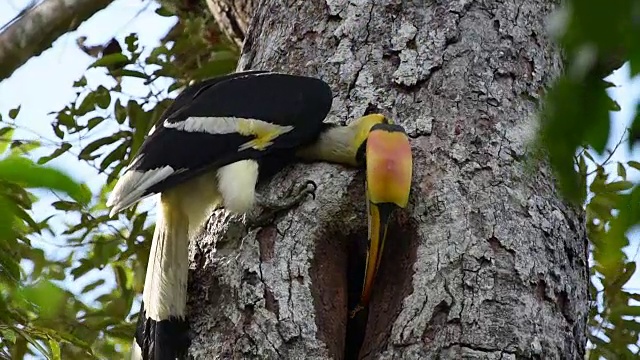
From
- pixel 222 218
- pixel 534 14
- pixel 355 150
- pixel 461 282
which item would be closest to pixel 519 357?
pixel 461 282

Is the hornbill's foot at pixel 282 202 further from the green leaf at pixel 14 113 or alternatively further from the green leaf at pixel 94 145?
the green leaf at pixel 14 113

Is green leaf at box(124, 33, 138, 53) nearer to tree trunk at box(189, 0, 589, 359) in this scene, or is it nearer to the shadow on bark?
tree trunk at box(189, 0, 589, 359)

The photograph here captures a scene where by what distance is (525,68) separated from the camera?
243cm

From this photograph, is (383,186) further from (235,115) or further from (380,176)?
(235,115)

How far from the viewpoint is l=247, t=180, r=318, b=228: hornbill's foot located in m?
2.17

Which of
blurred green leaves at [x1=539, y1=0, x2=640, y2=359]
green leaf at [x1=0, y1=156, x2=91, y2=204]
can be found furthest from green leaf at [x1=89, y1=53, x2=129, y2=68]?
blurred green leaves at [x1=539, y1=0, x2=640, y2=359]

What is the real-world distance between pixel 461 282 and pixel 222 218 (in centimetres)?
69

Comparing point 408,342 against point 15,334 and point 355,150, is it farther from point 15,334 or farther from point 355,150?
point 15,334

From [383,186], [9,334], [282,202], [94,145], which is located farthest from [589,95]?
[94,145]

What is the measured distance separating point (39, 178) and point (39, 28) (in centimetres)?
164

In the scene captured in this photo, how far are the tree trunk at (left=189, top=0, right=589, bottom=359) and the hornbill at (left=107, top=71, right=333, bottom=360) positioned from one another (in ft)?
0.20

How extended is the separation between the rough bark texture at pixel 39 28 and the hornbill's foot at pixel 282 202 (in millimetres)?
709

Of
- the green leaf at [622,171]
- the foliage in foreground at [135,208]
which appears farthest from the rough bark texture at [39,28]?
the green leaf at [622,171]

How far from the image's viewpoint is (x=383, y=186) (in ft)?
6.89
